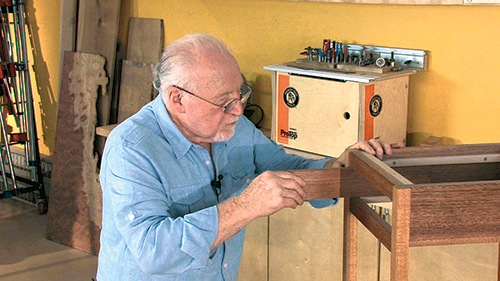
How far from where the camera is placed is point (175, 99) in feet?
5.79

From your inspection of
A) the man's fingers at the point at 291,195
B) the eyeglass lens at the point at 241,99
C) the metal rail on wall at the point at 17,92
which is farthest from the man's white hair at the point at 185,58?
the metal rail on wall at the point at 17,92

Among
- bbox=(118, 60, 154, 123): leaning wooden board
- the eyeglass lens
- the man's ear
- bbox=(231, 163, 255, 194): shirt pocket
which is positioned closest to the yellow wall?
bbox=(118, 60, 154, 123): leaning wooden board

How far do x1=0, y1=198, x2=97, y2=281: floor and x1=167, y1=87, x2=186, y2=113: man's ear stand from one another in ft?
7.67

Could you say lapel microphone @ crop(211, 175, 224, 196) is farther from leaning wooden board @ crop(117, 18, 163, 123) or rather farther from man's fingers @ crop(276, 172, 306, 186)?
leaning wooden board @ crop(117, 18, 163, 123)

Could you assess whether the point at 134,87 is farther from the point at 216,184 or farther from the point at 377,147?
the point at 377,147

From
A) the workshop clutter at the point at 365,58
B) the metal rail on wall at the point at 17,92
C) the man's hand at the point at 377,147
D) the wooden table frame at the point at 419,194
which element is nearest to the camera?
the wooden table frame at the point at 419,194

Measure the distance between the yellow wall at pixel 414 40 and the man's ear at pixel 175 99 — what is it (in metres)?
1.35

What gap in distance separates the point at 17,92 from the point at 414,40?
311 cm

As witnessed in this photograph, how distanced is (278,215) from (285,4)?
113 cm

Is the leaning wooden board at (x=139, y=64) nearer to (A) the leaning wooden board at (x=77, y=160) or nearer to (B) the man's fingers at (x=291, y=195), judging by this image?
(A) the leaning wooden board at (x=77, y=160)

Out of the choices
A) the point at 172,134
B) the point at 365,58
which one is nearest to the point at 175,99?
the point at 172,134

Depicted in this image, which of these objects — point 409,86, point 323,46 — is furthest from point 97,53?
point 409,86

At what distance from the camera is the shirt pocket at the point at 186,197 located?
1765 mm

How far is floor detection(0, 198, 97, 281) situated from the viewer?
12.5 feet
